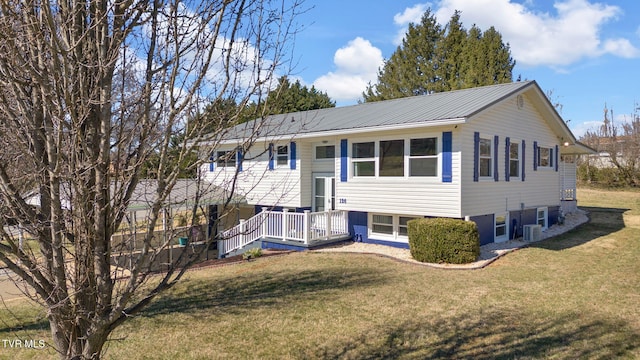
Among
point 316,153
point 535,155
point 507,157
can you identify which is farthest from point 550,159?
point 316,153

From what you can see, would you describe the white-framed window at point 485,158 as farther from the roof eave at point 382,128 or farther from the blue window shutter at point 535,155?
the blue window shutter at point 535,155

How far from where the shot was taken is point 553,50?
103 ft

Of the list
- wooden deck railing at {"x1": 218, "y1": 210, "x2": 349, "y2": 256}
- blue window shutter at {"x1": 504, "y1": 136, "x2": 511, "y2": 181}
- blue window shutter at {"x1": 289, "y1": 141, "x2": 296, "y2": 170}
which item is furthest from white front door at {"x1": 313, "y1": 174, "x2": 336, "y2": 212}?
blue window shutter at {"x1": 504, "y1": 136, "x2": 511, "y2": 181}

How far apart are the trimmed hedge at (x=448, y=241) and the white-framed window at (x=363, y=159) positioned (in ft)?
10.4

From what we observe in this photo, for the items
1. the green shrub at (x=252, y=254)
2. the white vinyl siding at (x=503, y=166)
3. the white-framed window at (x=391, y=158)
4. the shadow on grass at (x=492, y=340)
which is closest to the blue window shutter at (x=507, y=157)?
the white vinyl siding at (x=503, y=166)

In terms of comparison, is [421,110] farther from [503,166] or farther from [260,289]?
[260,289]

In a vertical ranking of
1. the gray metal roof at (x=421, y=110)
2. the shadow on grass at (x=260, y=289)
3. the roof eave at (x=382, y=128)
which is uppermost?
the gray metal roof at (x=421, y=110)

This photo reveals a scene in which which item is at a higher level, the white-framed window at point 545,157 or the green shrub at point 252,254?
the white-framed window at point 545,157

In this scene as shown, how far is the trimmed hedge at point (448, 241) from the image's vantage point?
11.0 m

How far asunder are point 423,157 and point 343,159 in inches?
118

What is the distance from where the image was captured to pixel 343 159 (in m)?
14.6

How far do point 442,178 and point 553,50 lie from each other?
83.4 ft

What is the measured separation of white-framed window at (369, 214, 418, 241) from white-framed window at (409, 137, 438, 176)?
Answer: 1.67 meters

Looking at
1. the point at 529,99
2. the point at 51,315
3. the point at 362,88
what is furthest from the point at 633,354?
the point at 362,88
